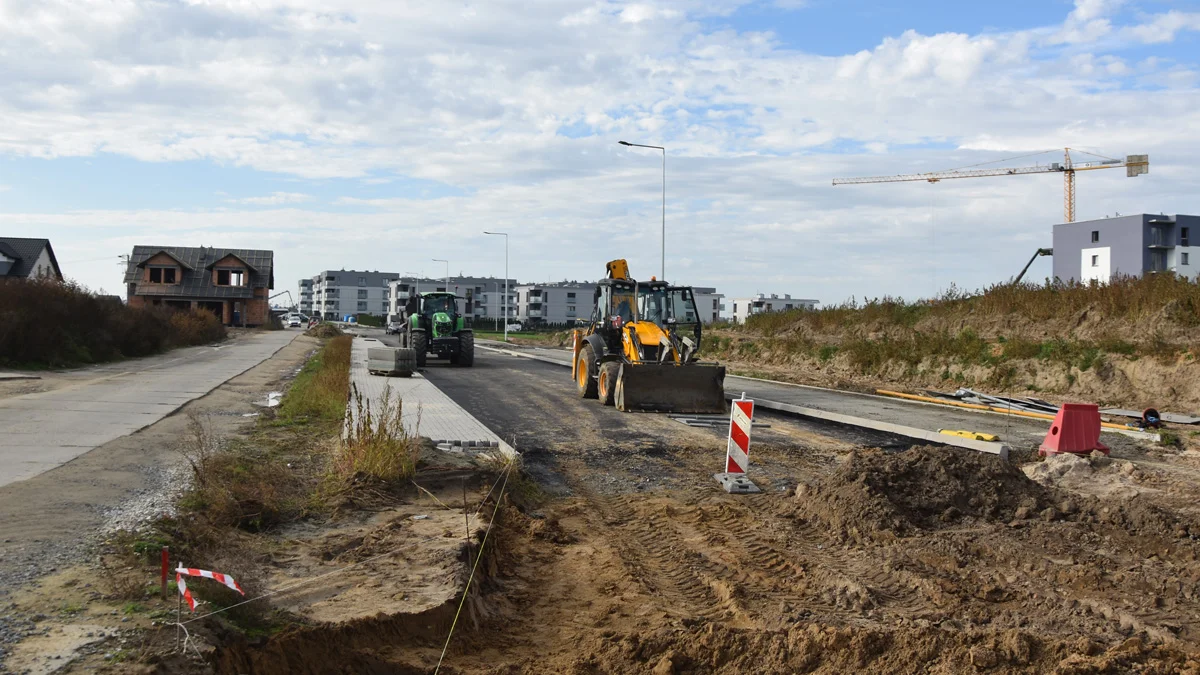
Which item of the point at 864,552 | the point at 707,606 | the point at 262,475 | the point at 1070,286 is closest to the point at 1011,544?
the point at 864,552

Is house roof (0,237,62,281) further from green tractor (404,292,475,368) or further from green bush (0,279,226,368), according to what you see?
green tractor (404,292,475,368)

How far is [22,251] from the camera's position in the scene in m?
59.6

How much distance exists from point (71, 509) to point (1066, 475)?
10216 millimetres

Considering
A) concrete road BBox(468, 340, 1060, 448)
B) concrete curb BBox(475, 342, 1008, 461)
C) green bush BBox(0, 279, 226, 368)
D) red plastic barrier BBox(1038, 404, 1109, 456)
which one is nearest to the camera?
red plastic barrier BBox(1038, 404, 1109, 456)

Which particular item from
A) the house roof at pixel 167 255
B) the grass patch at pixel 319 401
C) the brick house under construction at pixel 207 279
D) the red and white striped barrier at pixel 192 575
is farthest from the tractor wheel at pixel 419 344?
the house roof at pixel 167 255

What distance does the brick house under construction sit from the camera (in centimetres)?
7294

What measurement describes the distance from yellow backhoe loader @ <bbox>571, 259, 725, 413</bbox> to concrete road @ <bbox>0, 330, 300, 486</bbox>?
26.7ft

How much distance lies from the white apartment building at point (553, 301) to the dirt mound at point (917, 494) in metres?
137

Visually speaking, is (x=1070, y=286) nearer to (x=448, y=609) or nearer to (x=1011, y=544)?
(x=1011, y=544)

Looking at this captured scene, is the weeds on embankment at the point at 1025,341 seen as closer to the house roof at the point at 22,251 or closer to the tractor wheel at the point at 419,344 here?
the tractor wheel at the point at 419,344

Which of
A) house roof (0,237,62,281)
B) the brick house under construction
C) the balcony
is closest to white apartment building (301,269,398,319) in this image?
the brick house under construction

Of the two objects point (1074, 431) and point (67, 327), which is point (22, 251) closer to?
point (67, 327)

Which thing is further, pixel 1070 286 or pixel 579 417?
pixel 1070 286

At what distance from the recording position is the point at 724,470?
11461mm
